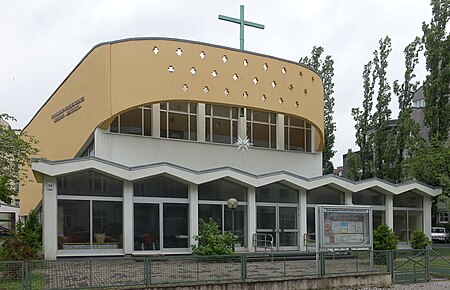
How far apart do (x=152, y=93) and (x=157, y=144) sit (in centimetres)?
274

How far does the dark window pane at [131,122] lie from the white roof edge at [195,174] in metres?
→ 3.54

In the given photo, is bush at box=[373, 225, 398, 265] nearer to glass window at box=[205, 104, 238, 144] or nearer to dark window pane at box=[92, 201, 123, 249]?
glass window at box=[205, 104, 238, 144]

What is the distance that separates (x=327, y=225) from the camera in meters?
18.1

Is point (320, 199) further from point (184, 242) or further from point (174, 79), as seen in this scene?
point (174, 79)

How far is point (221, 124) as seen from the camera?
28328 mm

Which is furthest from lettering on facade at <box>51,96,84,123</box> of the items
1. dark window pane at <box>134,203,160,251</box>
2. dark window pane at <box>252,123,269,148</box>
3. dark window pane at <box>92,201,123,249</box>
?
dark window pane at <box>252,123,269,148</box>

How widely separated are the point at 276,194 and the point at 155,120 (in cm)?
676

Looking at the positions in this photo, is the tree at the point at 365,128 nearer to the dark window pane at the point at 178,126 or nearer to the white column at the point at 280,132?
the white column at the point at 280,132

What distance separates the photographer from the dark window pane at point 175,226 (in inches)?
917

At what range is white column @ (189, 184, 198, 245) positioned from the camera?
23406 millimetres

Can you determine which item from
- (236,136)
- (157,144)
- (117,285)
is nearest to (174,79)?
(157,144)

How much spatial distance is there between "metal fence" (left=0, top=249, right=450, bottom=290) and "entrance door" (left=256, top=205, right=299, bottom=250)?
804 centimetres

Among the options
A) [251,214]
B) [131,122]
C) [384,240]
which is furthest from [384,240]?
[131,122]

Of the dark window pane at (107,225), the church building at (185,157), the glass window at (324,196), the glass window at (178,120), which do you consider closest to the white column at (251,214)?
the church building at (185,157)
